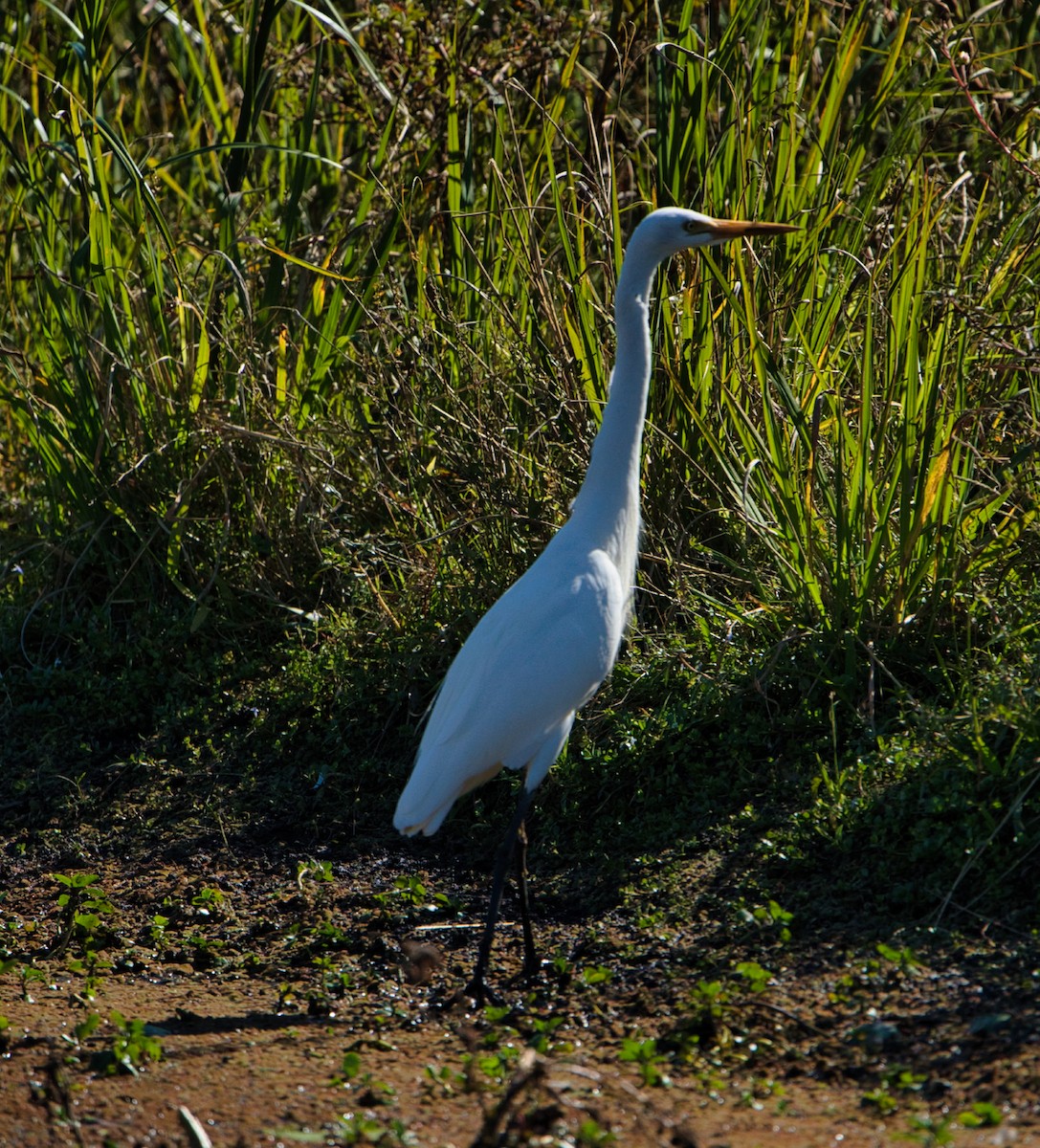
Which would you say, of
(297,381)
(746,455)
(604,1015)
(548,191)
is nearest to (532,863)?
(604,1015)

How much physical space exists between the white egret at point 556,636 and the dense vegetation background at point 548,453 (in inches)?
16.6

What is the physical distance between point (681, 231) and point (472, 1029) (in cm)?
190

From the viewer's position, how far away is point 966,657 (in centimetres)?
330

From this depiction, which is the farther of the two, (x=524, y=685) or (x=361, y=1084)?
(x=524, y=685)

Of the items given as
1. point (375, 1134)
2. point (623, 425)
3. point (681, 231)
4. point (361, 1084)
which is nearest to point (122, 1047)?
point (361, 1084)

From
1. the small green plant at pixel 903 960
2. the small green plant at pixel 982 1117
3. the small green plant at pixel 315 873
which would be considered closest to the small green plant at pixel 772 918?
the small green plant at pixel 903 960

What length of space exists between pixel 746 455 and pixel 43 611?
251 centimetres

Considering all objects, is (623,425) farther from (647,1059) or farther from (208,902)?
(208,902)

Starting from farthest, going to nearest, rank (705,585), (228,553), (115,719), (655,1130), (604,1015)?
1. (228,553)
2. (115,719)
3. (705,585)
4. (604,1015)
5. (655,1130)

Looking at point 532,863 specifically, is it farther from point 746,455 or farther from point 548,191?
point 548,191

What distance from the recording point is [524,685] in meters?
2.99

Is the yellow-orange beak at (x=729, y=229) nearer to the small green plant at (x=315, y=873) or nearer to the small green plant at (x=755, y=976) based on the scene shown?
the small green plant at (x=755, y=976)

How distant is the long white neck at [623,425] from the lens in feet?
10.2

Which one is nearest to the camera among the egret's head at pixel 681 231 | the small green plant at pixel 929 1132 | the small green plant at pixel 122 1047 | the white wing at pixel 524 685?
the small green plant at pixel 929 1132
